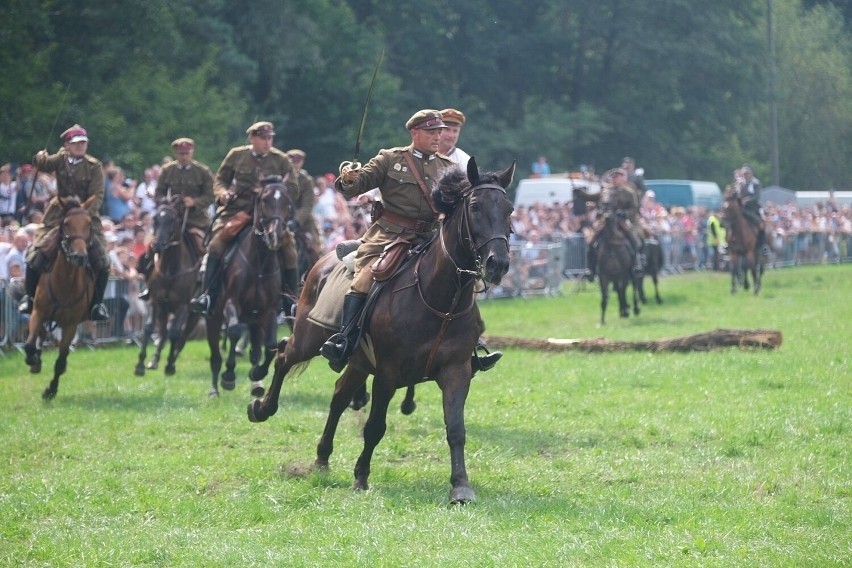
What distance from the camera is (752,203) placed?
3259cm

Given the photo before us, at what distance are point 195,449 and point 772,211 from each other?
36673mm

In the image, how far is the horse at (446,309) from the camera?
9.20m

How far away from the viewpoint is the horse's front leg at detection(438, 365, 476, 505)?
920cm

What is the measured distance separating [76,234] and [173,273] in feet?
11.2

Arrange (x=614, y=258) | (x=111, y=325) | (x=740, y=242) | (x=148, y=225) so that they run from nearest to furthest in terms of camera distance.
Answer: (x=111, y=325) → (x=148, y=225) → (x=614, y=258) → (x=740, y=242)

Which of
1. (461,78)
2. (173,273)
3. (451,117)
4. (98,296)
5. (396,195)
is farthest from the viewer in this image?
(461,78)

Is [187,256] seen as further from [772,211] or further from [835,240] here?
[835,240]

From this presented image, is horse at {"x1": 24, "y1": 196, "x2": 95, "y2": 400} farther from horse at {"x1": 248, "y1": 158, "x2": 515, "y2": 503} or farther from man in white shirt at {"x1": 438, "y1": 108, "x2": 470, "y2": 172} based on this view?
horse at {"x1": 248, "y1": 158, "x2": 515, "y2": 503}

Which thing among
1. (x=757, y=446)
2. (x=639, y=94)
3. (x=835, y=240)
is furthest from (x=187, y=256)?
(x=639, y=94)

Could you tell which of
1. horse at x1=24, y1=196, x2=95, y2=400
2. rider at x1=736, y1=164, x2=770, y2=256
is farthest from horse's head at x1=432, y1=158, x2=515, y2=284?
rider at x1=736, y1=164, x2=770, y2=256

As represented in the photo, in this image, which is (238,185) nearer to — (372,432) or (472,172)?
(372,432)

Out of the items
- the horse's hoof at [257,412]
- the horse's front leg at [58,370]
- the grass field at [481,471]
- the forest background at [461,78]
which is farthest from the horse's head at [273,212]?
the forest background at [461,78]

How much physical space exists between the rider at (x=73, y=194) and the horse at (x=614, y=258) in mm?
11400

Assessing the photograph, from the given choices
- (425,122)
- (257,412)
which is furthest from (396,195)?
(257,412)
